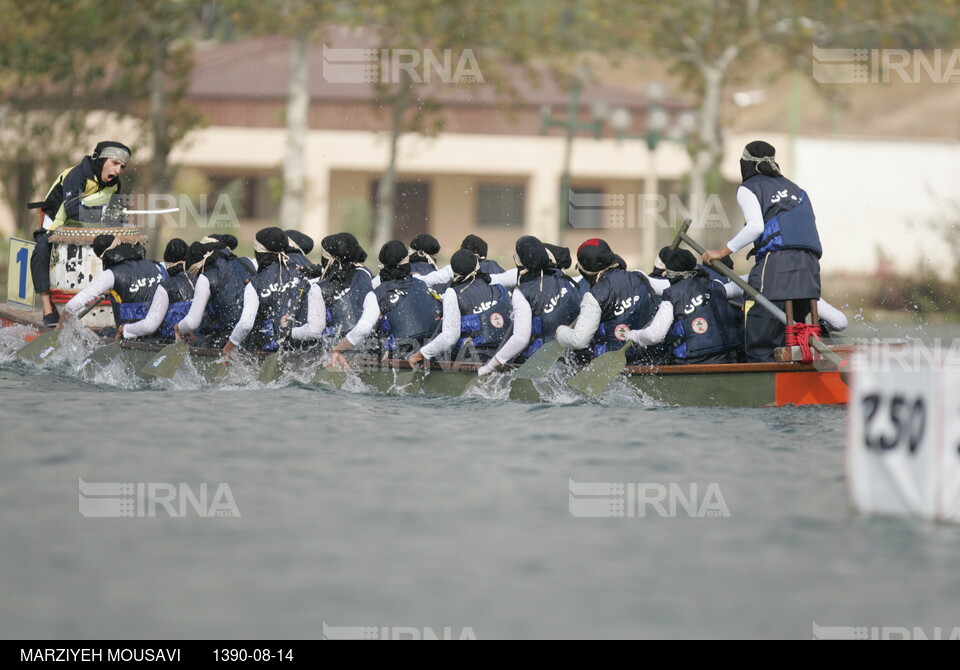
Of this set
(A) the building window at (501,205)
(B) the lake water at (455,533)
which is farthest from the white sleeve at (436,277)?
(A) the building window at (501,205)

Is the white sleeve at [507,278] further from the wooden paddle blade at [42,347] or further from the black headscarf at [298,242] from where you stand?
the wooden paddle blade at [42,347]

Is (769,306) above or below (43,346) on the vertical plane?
above

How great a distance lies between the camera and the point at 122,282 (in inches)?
522

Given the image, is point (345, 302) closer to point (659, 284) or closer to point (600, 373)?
point (600, 373)

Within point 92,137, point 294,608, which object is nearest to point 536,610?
point 294,608

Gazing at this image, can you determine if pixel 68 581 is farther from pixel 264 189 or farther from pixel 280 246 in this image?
pixel 264 189

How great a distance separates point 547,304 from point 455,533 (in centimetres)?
417

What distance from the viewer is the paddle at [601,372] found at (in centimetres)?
1093

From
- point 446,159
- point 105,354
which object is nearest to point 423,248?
point 105,354

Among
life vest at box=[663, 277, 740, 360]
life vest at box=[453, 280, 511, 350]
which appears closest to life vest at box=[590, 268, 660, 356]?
life vest at box=[663, 277, 740, 360]

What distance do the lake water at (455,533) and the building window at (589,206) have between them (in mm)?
29110

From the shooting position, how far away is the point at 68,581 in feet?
21.5

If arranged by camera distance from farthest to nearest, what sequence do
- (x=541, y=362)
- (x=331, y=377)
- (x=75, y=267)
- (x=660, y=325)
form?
(x=75, y=267), (x=331, y=377), (x=541, y=362), (x=660, y=325)

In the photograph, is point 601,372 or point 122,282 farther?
point 122,282
